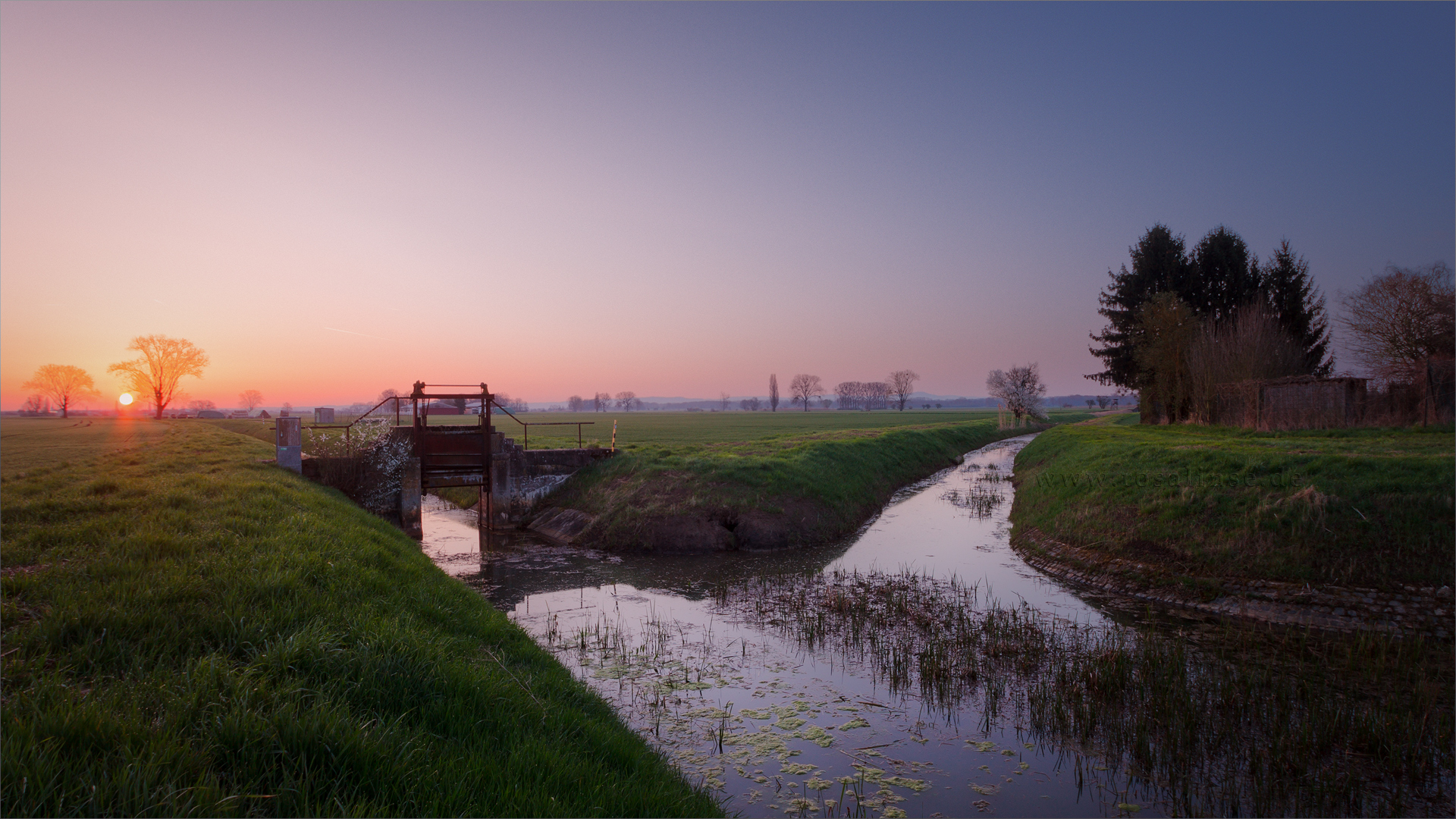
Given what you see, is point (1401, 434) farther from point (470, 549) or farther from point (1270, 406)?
point (470, 549)

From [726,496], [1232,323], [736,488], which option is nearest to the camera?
[726,496]

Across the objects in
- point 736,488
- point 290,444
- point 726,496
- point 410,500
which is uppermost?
point 290,444

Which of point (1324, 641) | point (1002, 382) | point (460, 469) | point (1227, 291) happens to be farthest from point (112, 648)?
point (1002, 382)

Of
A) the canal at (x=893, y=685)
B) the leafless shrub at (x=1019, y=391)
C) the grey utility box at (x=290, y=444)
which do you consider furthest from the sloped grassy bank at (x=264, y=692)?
the leafless shrub at (x=1019, y=391)

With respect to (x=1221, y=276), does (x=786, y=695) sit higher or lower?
lower

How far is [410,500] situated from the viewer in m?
22.3

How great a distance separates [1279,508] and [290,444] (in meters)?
26.7

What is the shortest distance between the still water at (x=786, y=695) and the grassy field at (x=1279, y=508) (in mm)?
2604

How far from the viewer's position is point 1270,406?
83.9 feet

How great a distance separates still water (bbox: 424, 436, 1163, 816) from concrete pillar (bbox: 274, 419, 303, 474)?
553cm

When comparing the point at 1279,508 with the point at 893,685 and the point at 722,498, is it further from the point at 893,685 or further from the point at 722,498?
the point at 722,498

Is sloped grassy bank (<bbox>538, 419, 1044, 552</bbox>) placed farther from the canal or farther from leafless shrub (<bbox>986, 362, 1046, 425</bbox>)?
leafless shrub (<bbox>986, 362, 1046, 425</bbox>)

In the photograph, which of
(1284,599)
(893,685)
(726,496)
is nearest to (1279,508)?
(1284,599)

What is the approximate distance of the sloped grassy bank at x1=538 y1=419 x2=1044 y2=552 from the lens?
20.8 meters
